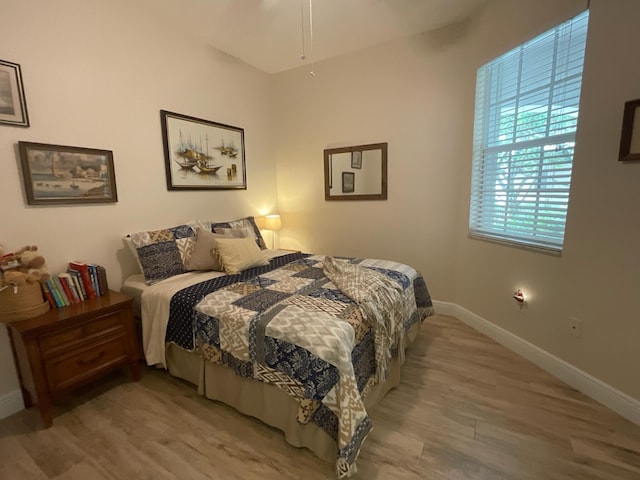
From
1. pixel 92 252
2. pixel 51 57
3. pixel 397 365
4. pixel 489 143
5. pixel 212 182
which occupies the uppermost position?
pixel 51 57

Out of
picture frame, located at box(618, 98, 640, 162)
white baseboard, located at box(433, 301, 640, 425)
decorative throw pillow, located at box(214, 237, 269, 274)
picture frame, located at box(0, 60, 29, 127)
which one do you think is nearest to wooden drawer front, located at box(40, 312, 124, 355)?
decorative throw pillow, located at box(214, 237, 269, 274)

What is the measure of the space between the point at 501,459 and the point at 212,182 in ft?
10.5

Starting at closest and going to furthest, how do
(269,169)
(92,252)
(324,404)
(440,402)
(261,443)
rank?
(324,404) < (261,443) < (440,402) < (92,252) < (269,169)

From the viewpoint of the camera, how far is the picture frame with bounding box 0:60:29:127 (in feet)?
5.82

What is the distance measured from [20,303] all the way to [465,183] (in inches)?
135

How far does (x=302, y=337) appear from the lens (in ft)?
4.62

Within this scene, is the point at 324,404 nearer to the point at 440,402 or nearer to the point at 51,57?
the point at 440,402

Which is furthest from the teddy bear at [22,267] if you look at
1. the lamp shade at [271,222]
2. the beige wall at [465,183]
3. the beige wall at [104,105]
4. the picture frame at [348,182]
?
the picture frame at [348,182]

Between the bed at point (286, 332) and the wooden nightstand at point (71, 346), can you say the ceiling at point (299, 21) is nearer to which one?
the bed at point (286, 332)

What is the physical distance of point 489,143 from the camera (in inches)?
104

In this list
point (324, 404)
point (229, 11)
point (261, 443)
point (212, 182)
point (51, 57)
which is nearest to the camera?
point (324, 404)

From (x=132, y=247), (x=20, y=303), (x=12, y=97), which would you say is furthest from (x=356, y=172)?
(x=20, y=303)

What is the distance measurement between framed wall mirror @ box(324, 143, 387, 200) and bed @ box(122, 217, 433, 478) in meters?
1.14

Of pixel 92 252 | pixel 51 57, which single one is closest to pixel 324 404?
pixel 92 252
